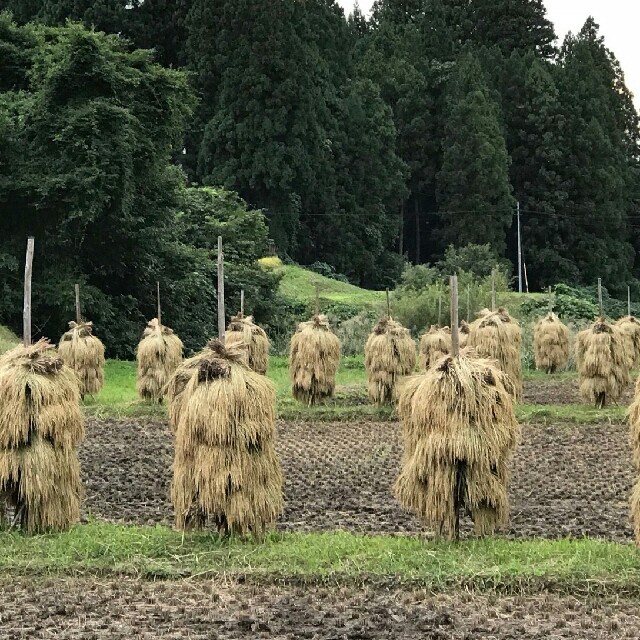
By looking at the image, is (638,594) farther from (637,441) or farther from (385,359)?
(385,359)

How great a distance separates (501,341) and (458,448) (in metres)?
13.4

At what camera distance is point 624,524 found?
1104 cm

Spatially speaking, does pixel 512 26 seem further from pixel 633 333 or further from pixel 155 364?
pixel 155 364

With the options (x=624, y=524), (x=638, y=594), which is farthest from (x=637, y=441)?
(x=624, y=524)

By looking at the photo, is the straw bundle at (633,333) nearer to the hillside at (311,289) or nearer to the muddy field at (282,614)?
the hillside at (311,289)

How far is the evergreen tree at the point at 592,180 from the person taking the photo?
55.7 meters

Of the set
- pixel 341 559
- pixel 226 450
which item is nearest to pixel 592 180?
pixel 226 450

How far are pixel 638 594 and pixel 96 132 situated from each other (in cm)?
2307

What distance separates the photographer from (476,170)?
53.2 m

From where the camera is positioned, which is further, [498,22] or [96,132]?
[498,22]

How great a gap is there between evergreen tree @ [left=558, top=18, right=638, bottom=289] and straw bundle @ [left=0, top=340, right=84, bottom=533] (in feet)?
156

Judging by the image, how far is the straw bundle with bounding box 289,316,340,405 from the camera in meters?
21.3

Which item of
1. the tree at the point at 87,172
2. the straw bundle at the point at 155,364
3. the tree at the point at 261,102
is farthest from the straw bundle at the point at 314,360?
the tree at the point at 261,102

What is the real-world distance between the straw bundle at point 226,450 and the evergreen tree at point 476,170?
140 feet
